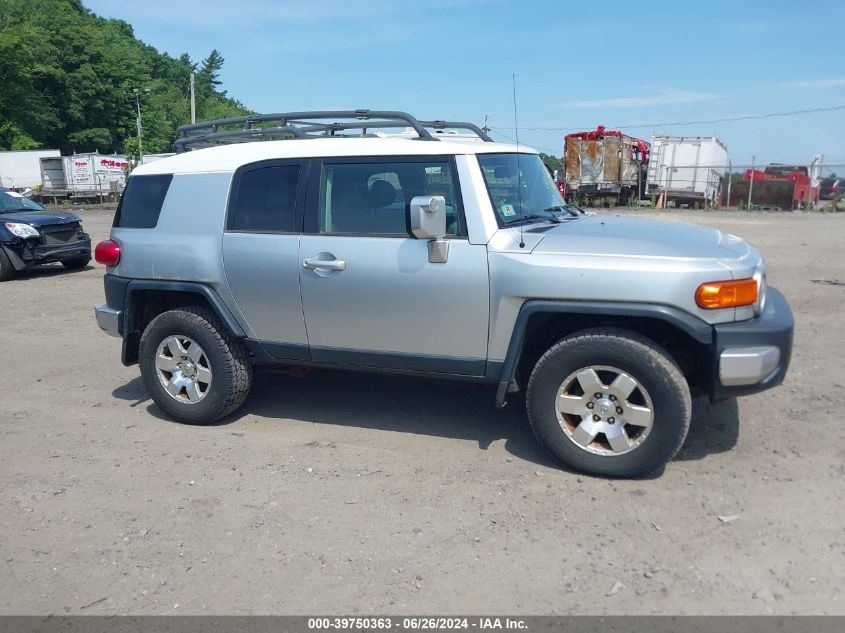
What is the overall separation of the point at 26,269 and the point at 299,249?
10706mm

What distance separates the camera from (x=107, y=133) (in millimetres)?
60406

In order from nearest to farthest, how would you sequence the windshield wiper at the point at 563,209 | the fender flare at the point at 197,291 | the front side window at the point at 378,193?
the front side window at the point at 378,193 < the fender flare at the point at 197,291 < the windshield wiper at the point at 563,209

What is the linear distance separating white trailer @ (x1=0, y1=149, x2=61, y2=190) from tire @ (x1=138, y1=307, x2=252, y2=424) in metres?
41.1

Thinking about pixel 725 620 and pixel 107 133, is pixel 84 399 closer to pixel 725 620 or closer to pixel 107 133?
pixel 725 620

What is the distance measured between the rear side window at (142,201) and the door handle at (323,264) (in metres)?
1.34

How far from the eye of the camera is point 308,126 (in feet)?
17.9

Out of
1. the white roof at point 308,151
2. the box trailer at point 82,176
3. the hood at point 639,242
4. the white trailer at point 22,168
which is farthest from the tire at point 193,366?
the white trailer at point 22,168

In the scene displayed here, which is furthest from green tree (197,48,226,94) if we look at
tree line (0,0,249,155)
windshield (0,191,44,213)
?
windshield (0,191,44,213)

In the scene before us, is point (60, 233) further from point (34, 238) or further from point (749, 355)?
point (749, 355)

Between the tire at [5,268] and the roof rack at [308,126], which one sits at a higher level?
the roof rack at [308,126]

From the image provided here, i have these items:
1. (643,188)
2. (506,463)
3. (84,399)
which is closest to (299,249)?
(506,463)

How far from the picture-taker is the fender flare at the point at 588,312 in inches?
153

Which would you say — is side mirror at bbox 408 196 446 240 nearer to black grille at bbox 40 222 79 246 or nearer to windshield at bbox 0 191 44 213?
black grille at bbox 40 222 79 246

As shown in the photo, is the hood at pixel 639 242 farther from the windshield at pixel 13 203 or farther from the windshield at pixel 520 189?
the windshield at pixel 13 203
